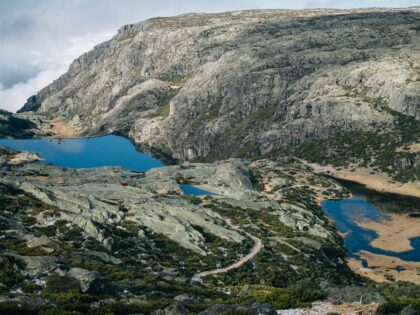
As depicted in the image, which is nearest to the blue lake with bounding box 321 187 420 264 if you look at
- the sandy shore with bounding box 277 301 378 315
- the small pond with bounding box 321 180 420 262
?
the small pond with bounding box 321 180 420 262

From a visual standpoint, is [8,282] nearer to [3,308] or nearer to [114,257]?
[3,308]

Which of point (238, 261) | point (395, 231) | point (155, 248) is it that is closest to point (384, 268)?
point (238, 261)

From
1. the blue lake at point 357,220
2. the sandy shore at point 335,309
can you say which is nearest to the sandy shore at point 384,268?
the blue lake at point 357,220

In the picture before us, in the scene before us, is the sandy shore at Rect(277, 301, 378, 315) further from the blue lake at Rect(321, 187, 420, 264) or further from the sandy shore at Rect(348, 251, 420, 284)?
the blue lake at Rect(321, 187, 420, 264)

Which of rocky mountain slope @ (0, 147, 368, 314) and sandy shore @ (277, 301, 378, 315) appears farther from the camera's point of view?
rocky mountain slope @ (0, 147, 368, 314)

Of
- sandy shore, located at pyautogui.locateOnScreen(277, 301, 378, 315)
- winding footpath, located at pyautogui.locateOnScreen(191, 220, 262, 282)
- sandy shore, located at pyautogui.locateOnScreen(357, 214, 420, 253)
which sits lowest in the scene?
sandy shore, located at pyautogui.locateOnScreen(357, 214, 420, 253)

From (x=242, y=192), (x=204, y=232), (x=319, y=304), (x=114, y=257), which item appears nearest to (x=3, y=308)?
(x=319, y=304)

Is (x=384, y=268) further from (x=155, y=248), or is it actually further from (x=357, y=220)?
(x=155, y=248)
